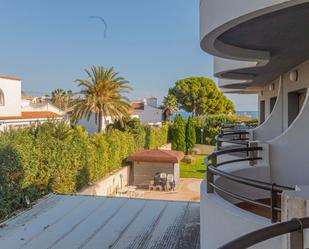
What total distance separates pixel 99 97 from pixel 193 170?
10.9m

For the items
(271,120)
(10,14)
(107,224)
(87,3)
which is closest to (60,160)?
(107,224)

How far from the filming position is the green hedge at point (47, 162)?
1113 cm

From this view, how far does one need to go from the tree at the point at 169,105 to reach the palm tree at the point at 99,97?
74.6 ft

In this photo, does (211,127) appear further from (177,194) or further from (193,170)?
(177,194)

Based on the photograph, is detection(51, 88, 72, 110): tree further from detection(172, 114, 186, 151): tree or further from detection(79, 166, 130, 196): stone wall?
detection(79, 166, 130, 196): stone wall

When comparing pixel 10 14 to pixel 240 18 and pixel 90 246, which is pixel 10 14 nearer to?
pixel 90 246

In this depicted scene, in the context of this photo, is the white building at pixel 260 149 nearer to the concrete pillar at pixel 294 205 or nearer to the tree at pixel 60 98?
the concrete pillar at pixel 294 205

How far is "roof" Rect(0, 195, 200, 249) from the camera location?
290 inches

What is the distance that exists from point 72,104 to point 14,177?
857 inches

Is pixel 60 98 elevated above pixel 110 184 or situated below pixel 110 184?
above

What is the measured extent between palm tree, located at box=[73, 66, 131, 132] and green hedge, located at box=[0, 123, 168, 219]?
1066 centimetres

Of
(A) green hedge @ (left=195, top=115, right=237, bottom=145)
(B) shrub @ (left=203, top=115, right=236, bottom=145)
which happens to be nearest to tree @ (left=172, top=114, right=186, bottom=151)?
(A) green hedge @ (left=195, top=115, right=237, bottom=145)

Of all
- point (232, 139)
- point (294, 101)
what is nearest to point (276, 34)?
point (232, 139)

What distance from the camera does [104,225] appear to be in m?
8.54
